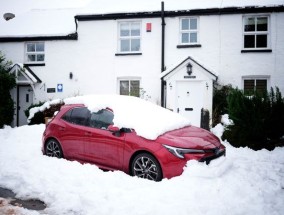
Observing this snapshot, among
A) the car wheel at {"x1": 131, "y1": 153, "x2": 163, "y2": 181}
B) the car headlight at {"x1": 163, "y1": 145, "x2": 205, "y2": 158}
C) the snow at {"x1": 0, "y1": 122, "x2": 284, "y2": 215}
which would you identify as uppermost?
the car headlight at {"x1": 163, "y1": 145, "x2": 205, "y2": 158}

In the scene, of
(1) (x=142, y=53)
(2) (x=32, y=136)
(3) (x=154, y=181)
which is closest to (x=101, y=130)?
(3) (x=154, y=181)

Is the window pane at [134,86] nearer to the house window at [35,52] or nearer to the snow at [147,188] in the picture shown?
the house window at [35,52]

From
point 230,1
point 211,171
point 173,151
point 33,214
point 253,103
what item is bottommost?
point 33,214

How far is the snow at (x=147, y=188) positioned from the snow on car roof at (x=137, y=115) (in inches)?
37.7

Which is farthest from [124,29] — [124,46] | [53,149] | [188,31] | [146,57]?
[53,149]

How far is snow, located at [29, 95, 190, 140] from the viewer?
18.4ft

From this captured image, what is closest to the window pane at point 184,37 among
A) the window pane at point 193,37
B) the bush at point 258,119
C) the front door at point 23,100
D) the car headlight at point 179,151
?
the window pane at point 193,37

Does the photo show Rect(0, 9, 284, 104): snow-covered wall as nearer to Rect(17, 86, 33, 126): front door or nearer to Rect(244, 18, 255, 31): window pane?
Rect(244, 18, 255, 31): window pane

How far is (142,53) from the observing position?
1439cm

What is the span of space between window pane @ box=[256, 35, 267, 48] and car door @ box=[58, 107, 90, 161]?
10.5m

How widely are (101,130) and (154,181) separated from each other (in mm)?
1656

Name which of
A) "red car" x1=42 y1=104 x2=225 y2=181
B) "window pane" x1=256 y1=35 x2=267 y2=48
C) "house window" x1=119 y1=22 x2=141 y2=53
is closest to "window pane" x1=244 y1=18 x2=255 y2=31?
"window pane" x1=256 y1=35 x2=267 y2=48

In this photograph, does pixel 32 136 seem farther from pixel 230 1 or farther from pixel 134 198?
pixel 230 1

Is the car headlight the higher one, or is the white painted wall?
the white painted wall
